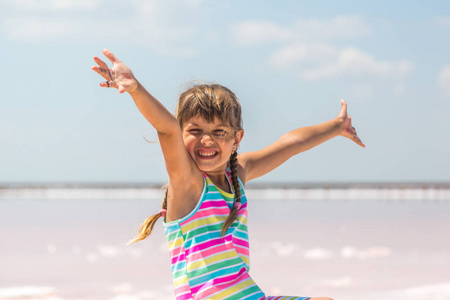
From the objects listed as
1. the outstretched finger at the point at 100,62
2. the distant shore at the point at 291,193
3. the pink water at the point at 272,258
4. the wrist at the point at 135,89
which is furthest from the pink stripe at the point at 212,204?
the distant shore at the point at 291,193

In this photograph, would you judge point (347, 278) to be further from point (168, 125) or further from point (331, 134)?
point (168, 125)

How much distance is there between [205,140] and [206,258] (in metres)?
0.40

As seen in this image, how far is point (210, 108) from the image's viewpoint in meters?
1.90

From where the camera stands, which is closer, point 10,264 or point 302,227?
point 10,264

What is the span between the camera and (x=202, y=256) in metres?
1.83

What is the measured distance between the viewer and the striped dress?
1827mm

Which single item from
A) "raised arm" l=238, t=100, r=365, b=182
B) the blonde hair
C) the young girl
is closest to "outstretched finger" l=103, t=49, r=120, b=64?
the young girl

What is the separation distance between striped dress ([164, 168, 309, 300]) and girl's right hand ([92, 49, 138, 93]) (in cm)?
51

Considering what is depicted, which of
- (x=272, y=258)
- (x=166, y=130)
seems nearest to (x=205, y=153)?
(x=166, y=130)

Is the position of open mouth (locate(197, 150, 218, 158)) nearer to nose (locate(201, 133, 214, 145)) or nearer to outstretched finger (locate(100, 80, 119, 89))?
nose (locate(201, 133, 214, 145))

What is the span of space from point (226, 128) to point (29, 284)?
1.87 m

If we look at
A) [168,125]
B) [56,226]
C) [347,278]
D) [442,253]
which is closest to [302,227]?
[442,253]

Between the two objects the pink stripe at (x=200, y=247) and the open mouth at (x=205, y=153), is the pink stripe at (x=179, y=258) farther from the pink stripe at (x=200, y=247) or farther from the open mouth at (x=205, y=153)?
the open mouth at (x=205, y=153)

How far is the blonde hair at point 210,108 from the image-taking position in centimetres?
190
